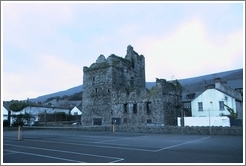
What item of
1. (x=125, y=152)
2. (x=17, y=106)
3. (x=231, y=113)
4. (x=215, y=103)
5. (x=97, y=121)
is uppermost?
(x=17, y=106)

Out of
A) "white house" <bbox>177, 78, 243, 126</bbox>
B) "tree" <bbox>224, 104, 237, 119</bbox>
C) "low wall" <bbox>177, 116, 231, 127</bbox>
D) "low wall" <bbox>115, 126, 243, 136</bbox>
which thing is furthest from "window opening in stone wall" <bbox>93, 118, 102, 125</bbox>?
"tree" <bbox>224, 104, 237, 119</bbox>

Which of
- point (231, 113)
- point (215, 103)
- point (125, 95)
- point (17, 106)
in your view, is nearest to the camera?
point (231, 113)

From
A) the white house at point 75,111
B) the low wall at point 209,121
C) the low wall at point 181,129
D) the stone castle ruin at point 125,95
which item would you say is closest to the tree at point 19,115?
the stone castle ruin at point 125,95

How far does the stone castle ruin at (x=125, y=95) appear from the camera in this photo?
117 feet

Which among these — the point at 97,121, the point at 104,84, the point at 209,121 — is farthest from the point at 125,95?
the point at 209,121

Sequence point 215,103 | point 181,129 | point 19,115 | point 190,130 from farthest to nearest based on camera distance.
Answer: point 19,115, point 215,103, point 181,129, point 190,130

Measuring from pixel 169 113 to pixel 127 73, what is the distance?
13.1 metres

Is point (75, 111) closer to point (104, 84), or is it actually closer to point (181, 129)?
point (104, 84)

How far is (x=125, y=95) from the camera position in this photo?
129 feet

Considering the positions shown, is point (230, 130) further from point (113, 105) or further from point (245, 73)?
point (113, 105)

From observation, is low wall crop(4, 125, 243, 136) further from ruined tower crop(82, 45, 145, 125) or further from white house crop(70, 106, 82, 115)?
white house crop(70, 106, 82, 115)

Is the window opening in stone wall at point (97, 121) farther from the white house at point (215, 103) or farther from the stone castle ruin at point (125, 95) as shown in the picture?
the white house at point (215, 103)

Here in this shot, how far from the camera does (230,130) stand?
23688 millimetres

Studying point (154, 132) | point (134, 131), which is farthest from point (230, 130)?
point (134, 131)
